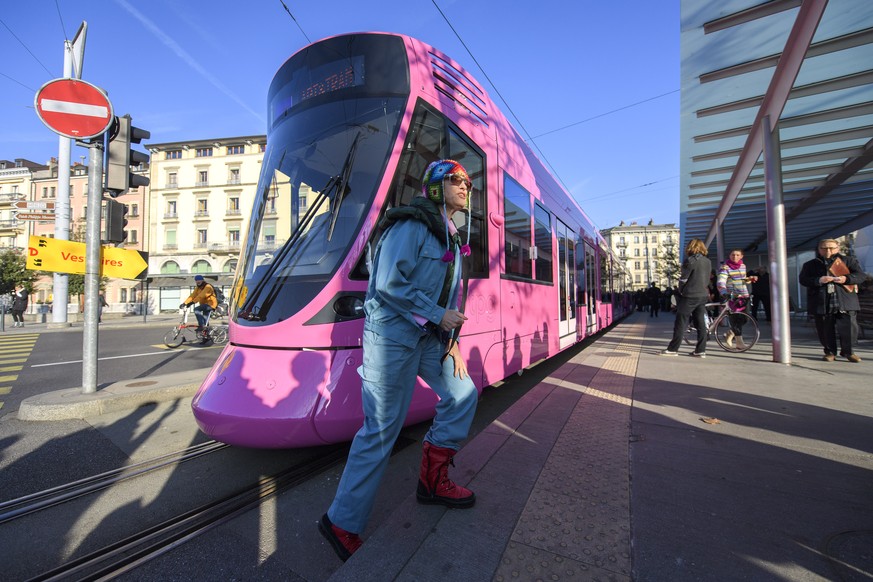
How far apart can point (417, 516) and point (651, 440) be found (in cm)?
176

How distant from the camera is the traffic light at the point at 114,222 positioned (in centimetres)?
479

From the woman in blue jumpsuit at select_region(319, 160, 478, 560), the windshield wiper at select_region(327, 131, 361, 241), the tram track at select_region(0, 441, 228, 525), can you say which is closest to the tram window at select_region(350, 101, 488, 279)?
the windshield wiper at select_region(327, 131, 361, 241)

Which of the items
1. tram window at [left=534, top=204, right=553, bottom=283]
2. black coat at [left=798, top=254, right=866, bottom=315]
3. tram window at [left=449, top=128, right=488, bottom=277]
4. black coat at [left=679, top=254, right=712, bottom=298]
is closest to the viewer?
tram window at [left=449, top=128, right=488, bottom=277]

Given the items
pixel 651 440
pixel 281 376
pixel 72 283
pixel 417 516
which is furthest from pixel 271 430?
pixel 72 283

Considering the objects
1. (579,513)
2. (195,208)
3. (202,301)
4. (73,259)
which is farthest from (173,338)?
(195,208)

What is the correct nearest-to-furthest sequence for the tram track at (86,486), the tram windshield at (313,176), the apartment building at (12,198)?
the tram track at (86,486) < the tram windshield at (313,176) < the apartment building at (12,198)

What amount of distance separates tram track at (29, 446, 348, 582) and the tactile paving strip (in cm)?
148

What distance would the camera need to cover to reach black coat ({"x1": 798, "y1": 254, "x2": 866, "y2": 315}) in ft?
18.5

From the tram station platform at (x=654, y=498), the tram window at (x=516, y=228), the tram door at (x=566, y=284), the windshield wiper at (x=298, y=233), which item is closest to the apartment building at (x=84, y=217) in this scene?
the tram door at (x=566, y=284)

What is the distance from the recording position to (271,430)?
2387 mm

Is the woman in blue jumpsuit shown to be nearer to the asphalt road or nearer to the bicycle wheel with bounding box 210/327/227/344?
the asphalt road

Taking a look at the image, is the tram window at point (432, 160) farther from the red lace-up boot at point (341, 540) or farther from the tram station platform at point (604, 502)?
the red lace-up boot at point (341, 540)

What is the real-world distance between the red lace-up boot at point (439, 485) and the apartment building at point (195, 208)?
46.8 metres

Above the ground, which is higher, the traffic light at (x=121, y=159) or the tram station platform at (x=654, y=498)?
the traffic light at (x=121, y=159)
